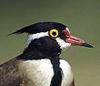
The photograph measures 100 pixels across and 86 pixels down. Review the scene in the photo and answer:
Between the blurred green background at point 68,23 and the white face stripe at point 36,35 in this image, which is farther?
the blurred green background at point 68,23

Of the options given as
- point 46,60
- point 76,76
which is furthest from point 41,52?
point 76,76

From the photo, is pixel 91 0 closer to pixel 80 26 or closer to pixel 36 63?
pixel 80 26

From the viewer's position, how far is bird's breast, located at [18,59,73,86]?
11.4 feet

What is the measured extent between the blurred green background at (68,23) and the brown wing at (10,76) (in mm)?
1110

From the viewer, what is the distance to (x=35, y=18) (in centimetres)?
480

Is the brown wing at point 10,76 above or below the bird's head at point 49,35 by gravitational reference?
below

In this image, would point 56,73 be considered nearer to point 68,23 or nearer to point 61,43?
point 61,43

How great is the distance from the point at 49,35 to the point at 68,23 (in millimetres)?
1180

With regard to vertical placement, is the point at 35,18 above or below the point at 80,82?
above

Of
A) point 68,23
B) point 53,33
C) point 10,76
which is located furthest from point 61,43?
point 68,23

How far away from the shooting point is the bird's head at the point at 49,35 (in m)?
3.52

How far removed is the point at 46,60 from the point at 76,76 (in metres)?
1.16

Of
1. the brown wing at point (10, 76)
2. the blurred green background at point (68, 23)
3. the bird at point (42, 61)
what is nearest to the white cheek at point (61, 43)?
the bird at point (42, 61)

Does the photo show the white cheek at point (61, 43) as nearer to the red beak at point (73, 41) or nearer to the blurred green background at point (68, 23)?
the red beak at point (73, 41)
